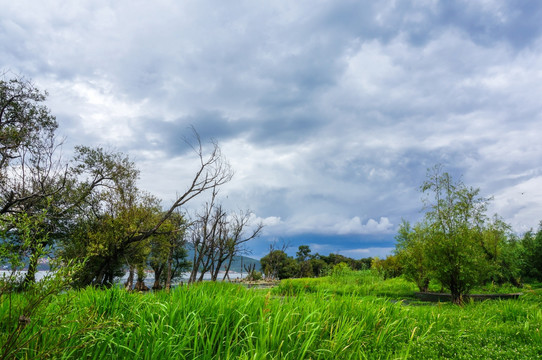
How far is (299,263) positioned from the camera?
2331 inches

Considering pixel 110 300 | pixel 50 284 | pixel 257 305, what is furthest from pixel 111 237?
pixel 50 284

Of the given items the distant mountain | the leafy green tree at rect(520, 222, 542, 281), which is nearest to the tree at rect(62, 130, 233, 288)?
the distant mountain

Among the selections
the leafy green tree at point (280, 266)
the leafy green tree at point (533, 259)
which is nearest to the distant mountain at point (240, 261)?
the leafy green tree at point (280, 266)

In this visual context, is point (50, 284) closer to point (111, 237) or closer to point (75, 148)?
point (111, 237)

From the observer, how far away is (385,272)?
31.4m

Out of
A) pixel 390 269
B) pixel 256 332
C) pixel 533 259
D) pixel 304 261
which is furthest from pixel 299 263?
pixel 256 332

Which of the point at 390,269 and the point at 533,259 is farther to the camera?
the point at 390,269

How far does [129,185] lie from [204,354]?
23.5 meters

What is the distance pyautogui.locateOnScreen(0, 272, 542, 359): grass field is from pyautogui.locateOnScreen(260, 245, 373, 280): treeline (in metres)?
45.8

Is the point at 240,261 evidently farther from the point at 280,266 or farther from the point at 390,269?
the point at 390,269

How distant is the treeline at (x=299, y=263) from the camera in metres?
54.5

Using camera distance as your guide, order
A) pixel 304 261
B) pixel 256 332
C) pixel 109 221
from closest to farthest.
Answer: pixel 256 332, pixel 109 221, pixel 304 261

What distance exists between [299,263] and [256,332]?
5706cm

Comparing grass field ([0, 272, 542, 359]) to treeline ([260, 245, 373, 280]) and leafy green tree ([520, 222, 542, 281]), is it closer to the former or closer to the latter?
leafy green tree ([520, 222, 542, 281])
